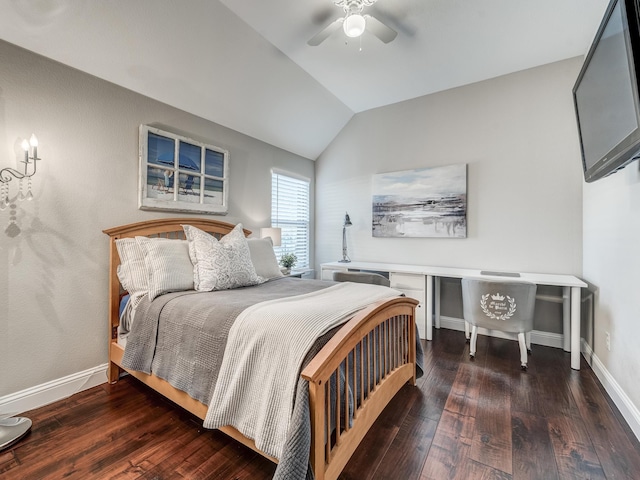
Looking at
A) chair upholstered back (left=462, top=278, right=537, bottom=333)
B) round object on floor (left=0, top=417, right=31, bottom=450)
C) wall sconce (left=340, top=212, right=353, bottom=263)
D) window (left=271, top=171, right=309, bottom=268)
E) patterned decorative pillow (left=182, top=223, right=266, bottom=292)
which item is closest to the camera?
round object on floor (left=0, top=417, right=31, bottom=450)

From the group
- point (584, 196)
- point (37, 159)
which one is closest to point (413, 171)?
point (584, 196)

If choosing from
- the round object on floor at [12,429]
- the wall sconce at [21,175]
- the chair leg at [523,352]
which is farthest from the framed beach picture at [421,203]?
the round object on floor at [12,429]

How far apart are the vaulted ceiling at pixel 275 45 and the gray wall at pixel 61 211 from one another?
7.7 inches

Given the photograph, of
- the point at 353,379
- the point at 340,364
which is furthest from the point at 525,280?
the point at 340,364

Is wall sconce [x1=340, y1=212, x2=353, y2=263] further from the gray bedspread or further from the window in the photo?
the gray bedspread

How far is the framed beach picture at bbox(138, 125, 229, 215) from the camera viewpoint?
2.58m

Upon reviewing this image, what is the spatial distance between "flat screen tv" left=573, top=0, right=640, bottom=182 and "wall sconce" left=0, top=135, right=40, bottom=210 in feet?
10.4

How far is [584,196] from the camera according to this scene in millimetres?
2857

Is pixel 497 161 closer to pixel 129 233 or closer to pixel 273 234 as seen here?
pixel 273 234

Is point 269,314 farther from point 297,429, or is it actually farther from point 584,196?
point 584,196

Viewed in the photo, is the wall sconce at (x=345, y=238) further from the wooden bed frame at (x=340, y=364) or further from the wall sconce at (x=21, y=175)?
the wall sconce at (x=21, y=175)

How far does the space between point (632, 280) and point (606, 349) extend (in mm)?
747

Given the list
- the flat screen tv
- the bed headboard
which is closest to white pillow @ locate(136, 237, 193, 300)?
the bed headboard

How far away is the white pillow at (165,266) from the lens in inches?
83.4
